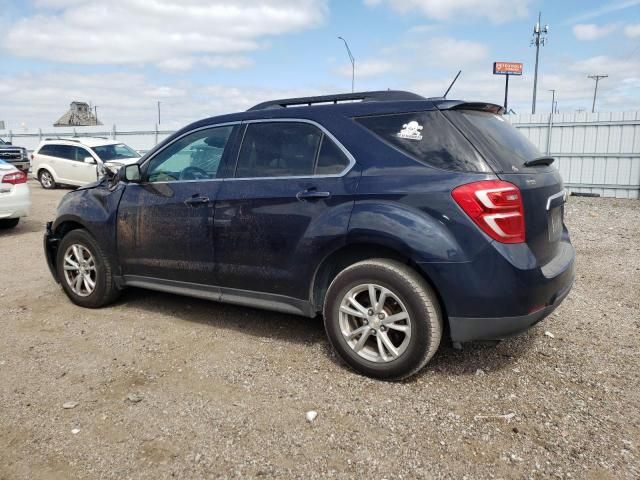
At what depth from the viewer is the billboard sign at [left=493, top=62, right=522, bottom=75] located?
3247 centimetres

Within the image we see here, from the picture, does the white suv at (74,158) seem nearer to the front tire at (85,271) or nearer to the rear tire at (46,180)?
the rear tire at (46,180)

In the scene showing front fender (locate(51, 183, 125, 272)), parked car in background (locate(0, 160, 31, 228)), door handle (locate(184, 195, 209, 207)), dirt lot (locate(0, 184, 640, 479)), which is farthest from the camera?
parked car in background (locate(0, 160, 31, 228))

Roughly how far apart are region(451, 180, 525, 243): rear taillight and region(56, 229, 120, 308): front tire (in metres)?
3.29

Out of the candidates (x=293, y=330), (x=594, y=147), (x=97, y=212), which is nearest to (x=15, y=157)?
(x=97, y=212)

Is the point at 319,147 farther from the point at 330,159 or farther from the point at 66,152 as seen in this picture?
the point at 66,152

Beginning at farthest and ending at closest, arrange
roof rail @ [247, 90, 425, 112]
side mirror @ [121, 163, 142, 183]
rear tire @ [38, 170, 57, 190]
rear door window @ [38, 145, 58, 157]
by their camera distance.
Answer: rear tire @ [38, 170, 57, 190] < rear door window @ [38, 145, 58, 157] < side mirror @ [121, 163, 142, 183] < roof rail @ [247, 90, 425, 112]

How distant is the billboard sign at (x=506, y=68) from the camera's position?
1278 inches

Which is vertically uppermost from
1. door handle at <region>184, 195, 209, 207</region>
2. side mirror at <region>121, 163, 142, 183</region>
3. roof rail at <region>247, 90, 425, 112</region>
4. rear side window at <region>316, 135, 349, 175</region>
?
roof rail at <region>247, 90, 425, 112</region>

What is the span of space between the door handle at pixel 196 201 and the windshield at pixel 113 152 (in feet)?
43.8

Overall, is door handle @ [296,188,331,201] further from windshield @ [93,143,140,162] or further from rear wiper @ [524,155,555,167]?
windshield @ [93,143,140,162]

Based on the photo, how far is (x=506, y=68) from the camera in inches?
1282

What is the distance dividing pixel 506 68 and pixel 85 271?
33.0m

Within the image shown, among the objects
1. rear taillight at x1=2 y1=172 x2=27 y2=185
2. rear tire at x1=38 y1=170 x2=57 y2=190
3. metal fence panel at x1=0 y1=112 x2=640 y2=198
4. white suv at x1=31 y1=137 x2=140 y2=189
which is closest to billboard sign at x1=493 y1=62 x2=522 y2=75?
metal fence panel at x1=0 y1=112 x2=640 y2=198

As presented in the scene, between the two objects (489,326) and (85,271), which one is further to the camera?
(85,271)
